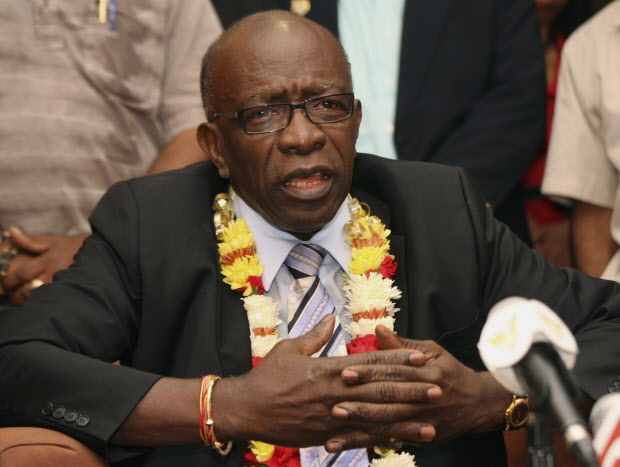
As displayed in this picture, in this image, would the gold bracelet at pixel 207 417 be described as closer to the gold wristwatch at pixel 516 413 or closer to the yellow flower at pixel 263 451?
the yellow flower at pixel 263 451

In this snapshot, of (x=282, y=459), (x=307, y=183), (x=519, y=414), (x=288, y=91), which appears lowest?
(x=282, y=459)

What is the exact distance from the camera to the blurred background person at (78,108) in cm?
420

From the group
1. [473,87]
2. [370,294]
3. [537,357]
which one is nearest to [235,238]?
[370,294]

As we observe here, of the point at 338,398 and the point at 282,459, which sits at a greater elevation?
the point at 338,398

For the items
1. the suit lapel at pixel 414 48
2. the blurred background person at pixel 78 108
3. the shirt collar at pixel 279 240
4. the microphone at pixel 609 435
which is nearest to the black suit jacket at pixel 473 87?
the suit lapel at pixel 414 48

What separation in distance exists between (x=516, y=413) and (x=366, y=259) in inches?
25.8

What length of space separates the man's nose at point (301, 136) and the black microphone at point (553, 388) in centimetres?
148

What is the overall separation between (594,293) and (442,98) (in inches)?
60.4

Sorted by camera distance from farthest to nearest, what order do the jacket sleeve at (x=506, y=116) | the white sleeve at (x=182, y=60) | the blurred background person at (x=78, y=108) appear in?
the jacket sleeve at (x=506, y=116)
the white sleeve at (x=182, y=60)
the blurred background person at (x=78, y=108)

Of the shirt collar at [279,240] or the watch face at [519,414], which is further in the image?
the shirt collar at [279,240]

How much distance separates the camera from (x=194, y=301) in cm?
322

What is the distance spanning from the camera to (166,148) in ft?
14.6

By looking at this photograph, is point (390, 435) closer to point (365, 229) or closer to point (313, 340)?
point (313, 340)

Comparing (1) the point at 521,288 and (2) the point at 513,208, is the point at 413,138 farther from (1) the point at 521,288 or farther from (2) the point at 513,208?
(1) the point at 521,288
